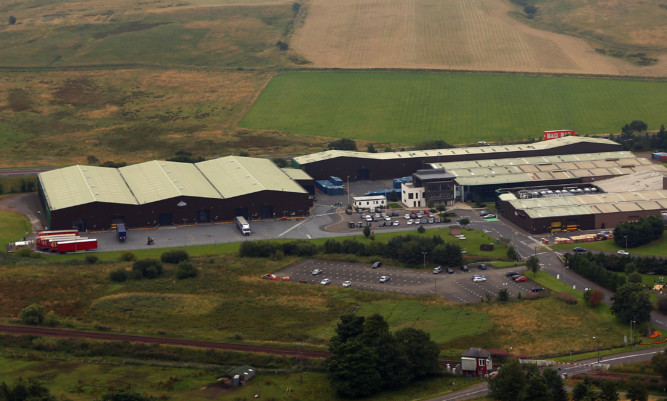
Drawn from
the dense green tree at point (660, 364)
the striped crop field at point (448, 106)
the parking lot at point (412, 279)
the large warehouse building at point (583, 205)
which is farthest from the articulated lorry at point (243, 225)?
the dense green tree at point (660, 364)

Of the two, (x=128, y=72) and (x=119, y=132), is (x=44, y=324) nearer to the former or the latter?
(x=119, y=132)

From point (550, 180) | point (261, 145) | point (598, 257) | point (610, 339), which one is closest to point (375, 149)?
point (261, 145)

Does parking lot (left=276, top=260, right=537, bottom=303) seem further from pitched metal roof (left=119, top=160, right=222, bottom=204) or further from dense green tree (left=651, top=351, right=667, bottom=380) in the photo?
pitched metal roof (left=119, top=160, right=222, bottom=204)

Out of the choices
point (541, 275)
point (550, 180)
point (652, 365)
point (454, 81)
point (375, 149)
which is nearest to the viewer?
point (652, 365)

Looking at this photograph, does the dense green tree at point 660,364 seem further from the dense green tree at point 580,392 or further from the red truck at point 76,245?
the red truck at point 76,245

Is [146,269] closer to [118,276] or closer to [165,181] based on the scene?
[118,276]

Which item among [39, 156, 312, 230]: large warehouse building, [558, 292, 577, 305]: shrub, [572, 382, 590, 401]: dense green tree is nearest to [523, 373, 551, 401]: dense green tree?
[572, 382, 590, 401]: dense green tree

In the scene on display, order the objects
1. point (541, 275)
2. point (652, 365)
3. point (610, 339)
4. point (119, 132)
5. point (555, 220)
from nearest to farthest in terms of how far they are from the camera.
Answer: point (652, 365) → point (610, 339) → point (541, 275) → point (555, 220) → point (119, 132)
